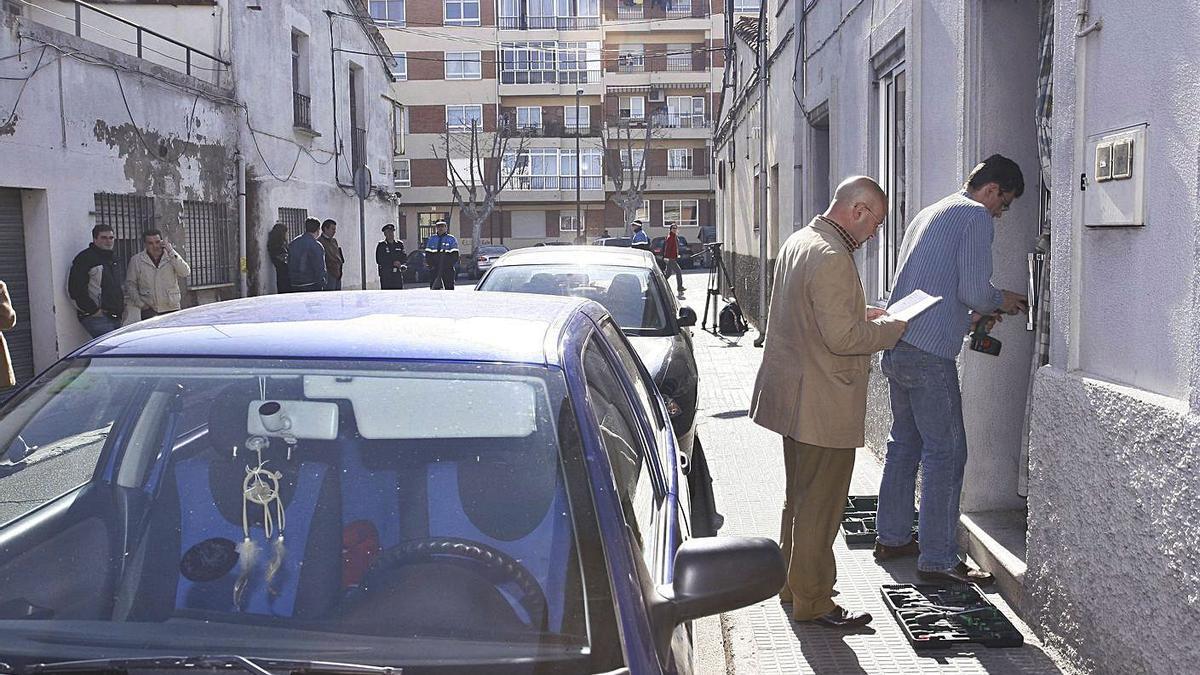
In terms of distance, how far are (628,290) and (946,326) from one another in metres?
3.79

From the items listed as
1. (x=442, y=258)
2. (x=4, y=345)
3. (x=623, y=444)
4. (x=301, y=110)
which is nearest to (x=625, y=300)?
(x=4, y=345)

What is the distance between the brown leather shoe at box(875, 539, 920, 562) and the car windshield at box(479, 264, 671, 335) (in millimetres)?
2909

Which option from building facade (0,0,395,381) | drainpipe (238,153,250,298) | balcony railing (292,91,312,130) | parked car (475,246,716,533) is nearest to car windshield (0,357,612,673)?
parked car (475,246,716,533)

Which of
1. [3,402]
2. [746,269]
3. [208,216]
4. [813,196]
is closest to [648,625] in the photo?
[3,402]

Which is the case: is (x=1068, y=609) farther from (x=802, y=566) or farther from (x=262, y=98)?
(x=262, y=98)

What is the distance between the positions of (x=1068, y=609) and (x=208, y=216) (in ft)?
51.4

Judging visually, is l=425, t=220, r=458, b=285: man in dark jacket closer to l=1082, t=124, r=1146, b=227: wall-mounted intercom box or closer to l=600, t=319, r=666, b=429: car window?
l=600, t=319, r=666, b=429: car window

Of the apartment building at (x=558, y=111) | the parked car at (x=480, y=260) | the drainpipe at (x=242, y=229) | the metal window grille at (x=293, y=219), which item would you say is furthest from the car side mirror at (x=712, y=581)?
the apartment building at (x=558, y=111)

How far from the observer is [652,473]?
3.43 metres

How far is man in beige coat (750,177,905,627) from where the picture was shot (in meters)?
4.46

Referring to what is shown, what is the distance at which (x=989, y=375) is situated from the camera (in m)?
5.80

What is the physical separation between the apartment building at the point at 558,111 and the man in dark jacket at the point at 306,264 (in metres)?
41.1

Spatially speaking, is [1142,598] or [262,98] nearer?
[1142,598]

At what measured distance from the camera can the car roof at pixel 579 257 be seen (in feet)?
29.0
